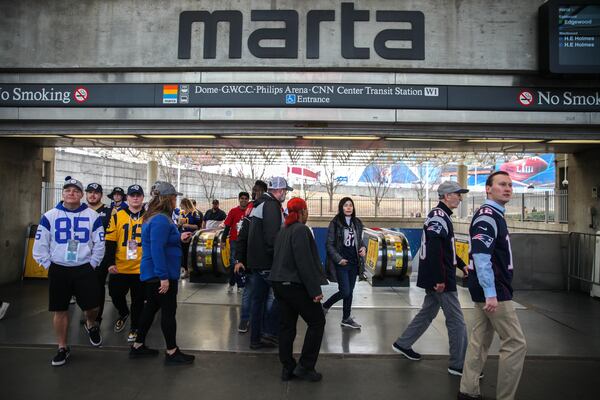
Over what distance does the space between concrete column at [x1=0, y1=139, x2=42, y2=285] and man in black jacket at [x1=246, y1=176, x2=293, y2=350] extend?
674cm

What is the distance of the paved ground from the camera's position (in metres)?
4.17

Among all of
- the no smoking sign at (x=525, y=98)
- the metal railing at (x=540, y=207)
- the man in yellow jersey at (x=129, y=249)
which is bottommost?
the man in yellow jersey at (x=129, y=249)

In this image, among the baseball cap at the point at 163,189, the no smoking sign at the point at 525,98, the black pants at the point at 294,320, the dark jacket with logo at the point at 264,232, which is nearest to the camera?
the black pants at the point at 294,320

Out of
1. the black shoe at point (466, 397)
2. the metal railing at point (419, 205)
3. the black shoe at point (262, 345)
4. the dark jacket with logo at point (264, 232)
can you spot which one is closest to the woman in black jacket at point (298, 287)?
the dark jacket with logo at point (264, 232)

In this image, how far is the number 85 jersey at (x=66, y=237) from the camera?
190 inches

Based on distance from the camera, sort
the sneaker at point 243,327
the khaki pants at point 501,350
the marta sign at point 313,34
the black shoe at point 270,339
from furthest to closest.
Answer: the marta sign at point 313,34
the sneaker at point 243,327
the black shoe at point 270,339
the khaki pants at point 501,350

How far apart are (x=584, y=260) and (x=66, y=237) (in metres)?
9.57

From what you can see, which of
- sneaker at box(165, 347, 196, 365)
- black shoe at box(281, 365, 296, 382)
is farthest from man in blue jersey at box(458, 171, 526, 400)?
sneaker at box(165, 347, 196, 365)

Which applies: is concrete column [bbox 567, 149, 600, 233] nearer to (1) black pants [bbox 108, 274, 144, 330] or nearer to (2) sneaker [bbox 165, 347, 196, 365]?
(2) sneaker [bbox 165, 347, 196, 365]

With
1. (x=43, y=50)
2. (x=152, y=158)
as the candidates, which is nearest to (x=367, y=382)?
(x=43, y=50)

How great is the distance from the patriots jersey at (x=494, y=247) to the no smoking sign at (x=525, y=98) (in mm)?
4562

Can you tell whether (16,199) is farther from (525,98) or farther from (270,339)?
(525,98)

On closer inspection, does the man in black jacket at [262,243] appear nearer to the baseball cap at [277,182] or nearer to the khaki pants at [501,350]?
the baseball cap at [277,182]

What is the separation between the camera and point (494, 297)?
12.0ft
